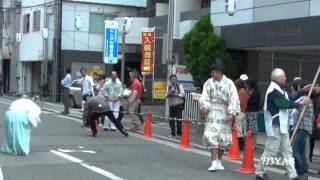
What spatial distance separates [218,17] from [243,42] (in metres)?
1.97

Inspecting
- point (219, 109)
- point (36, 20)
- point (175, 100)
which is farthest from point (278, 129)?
point (36, 20)

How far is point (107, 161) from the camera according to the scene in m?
12.2

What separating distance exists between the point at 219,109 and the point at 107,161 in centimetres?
253

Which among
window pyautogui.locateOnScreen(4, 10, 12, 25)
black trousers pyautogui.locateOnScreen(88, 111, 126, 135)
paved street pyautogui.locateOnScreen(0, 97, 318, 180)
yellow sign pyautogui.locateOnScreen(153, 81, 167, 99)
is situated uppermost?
window pyautogui.locateOnScreen(4, 10, 12, 25)

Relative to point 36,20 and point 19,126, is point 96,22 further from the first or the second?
point 19,126

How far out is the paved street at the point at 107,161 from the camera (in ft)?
35.1

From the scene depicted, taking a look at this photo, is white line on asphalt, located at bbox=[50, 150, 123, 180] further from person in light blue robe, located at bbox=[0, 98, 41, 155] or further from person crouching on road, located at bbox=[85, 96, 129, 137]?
person crouching on road, located at bbox=[85, 96, 129, 137]

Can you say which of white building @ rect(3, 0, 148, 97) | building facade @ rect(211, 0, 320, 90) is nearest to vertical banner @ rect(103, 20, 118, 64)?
building facade @ rect(211, 0, 320, 90)

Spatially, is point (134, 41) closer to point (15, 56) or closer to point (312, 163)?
point (15, 56)

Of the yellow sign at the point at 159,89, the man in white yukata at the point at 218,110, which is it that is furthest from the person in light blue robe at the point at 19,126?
the yellow sign at the point at 159,89

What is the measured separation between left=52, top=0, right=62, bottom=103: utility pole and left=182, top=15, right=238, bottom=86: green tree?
18054mm

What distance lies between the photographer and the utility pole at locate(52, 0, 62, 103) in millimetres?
38938

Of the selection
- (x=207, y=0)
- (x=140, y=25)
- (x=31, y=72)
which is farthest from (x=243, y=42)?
(x=31, y=72)

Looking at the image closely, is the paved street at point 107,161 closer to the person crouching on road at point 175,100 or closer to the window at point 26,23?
the person crouching on road at point 175,100
